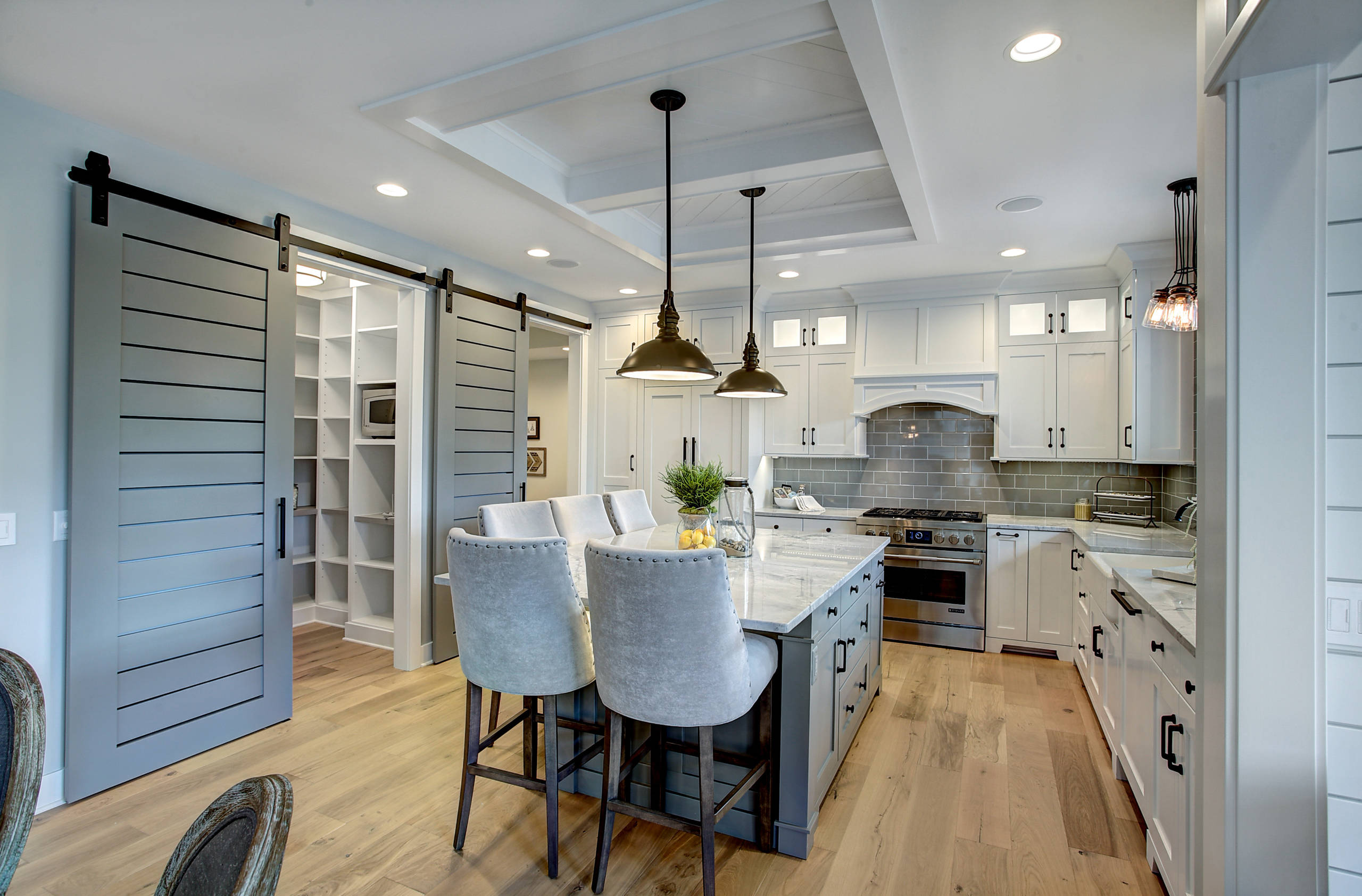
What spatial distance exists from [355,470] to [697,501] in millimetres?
2858

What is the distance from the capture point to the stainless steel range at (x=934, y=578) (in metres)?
4.26

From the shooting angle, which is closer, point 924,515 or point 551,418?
point 924,515

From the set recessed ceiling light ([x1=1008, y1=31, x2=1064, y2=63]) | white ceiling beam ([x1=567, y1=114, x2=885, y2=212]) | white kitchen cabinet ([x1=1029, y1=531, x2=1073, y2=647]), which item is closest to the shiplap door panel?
white ceiling beam ([x1=567, y1=114, x2=885, y2=212])

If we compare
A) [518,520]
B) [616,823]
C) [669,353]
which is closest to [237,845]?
[616,823]

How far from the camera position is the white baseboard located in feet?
7.67

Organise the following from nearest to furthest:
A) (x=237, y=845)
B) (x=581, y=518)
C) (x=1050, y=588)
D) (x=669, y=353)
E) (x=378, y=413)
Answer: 1. (x=237, y=845)
2. (x=669, y=353)
3. (x=581, y=518)
4. (x=1050, y=588)
5. (x=378, y=413)

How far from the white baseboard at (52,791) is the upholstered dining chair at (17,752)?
69.1 inches

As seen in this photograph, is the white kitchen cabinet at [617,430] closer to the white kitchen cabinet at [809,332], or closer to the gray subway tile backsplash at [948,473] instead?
the white kitchen cabinet at [809,332]

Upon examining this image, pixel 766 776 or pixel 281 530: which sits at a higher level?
pixel 281 530

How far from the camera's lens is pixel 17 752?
1076 mm

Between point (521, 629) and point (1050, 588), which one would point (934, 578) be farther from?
point (521, 629)

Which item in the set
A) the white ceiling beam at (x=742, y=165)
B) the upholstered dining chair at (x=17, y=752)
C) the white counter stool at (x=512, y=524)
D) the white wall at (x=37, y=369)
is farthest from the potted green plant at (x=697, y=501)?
the white wall at (x=37, y=369)

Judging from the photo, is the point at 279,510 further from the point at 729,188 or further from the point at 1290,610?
the point at 1290,610

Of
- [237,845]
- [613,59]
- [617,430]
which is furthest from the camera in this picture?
[617,430]
